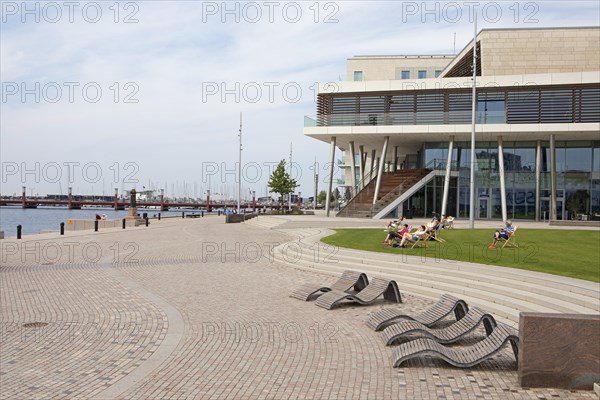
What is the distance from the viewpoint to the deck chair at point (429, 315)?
35.8 ft

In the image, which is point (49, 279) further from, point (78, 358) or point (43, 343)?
point (78, 358)

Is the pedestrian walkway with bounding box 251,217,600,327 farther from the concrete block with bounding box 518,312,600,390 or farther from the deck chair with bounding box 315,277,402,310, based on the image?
the concrete block with bounding box 518,312,600,390

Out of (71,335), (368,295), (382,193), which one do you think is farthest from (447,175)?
(71,335)

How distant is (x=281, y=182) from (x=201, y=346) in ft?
183

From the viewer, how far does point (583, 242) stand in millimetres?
24906

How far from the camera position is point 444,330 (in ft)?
33.8

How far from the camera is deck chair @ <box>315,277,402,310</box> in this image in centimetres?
1312

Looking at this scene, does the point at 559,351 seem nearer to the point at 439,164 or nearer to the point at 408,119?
the point at 408,119

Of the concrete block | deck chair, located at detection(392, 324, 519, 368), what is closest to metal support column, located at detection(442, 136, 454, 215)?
deck chair, located at detection(392, 324, 519, 368)

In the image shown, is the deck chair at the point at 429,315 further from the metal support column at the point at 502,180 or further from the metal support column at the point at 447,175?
the metal support column at the point at 502,180

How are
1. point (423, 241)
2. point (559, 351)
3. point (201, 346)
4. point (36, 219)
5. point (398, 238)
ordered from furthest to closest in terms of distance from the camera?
point (36, 219)
point (423, 241)
point (398, 238)
point (201, 346)
point (559, 351)

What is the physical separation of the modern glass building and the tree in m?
14.6

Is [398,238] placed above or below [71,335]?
above

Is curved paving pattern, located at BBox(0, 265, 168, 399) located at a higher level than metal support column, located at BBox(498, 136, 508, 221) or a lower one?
lower
